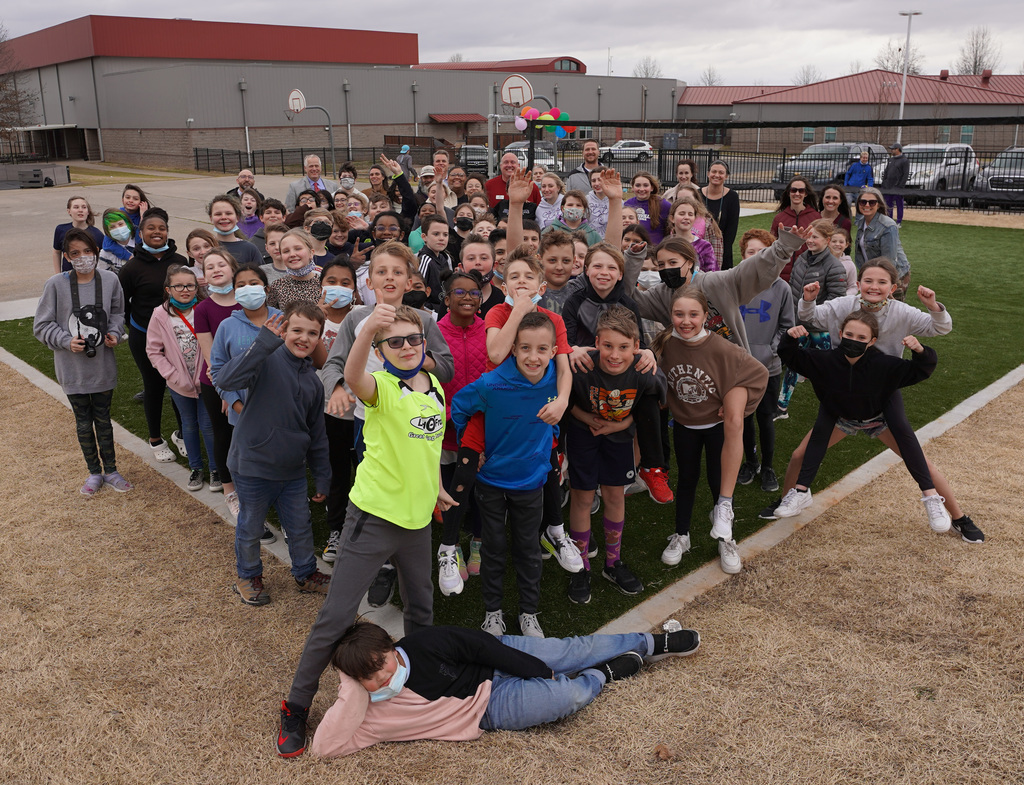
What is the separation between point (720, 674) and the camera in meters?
3.73

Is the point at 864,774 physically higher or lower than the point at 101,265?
Answer: lower

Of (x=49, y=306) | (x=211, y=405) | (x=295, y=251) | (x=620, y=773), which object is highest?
(x=295, y=251)

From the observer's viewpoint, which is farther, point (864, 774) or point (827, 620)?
point (827, 620)

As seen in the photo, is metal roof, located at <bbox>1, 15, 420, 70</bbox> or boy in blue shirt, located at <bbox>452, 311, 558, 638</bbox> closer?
boy in blue shirt, located at <bbox>452, 311, 558, 638</bbox>

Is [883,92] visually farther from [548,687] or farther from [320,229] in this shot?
[548,687]

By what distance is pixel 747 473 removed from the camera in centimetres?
594

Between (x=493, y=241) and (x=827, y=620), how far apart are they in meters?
3.50

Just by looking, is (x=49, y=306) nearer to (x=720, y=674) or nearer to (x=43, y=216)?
(x=720, y=674)

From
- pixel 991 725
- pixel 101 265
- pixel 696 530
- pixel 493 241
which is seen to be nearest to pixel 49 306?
pixel 101 265

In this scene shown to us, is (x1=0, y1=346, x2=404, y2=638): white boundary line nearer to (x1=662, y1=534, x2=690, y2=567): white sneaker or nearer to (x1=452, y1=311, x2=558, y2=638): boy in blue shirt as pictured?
(x1=452, y1=311, x2=558, y2=638): boy in blue shirt

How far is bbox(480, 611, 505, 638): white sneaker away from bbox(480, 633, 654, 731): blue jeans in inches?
12.6

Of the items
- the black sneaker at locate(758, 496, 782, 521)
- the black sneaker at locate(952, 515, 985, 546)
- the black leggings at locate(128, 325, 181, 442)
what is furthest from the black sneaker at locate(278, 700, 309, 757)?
the black sneaker at locate(952, 515, 985, 546)

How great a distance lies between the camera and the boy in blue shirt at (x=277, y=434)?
159 inches

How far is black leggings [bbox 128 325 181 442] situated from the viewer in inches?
243
